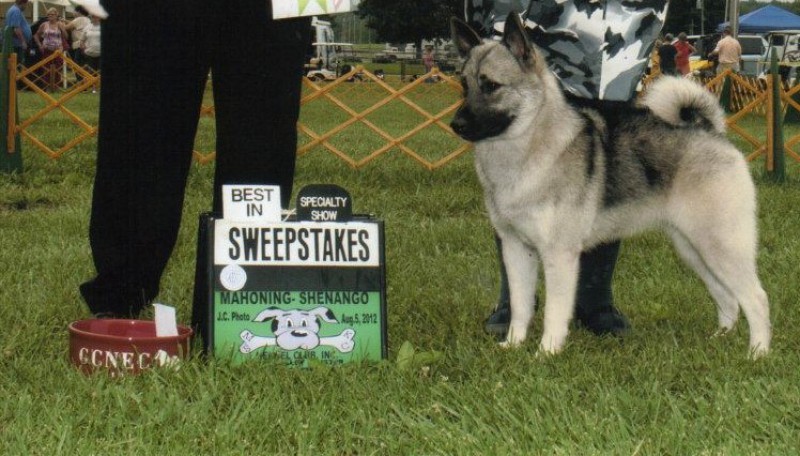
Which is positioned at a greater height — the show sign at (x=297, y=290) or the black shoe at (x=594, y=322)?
the show sign at (x=297, y=290)

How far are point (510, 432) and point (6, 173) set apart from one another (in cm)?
502

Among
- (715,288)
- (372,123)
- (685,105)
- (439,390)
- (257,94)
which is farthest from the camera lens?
(372,123)

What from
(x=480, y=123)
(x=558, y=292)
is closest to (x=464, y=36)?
(x=480, y=123)

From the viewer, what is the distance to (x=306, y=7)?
97.7 inches

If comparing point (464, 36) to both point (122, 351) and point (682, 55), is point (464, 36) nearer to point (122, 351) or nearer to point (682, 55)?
point (122, 351)

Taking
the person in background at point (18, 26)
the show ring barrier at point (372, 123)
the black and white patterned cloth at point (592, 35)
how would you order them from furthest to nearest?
the person in background at point (18, 26) < the show ring barrier at point (372, 123) < the black and white patterned cloth at point (592, 35)

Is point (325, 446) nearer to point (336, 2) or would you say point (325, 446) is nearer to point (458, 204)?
point (336, 2)

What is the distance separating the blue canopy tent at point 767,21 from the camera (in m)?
37.7

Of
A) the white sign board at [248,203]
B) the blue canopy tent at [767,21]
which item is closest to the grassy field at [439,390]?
the white sign board at [248,203]

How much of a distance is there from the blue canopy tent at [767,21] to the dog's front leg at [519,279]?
37.4 meters

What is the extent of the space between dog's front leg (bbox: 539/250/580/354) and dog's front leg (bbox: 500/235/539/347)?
13 cm

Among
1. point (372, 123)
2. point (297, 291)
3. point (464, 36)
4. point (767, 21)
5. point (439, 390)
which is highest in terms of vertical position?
point (464, 36)

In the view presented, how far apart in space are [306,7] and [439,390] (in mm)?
939

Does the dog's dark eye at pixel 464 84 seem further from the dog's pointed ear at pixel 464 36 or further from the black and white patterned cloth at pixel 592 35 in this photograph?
the black and white patterned cloth at pixel 592 35
